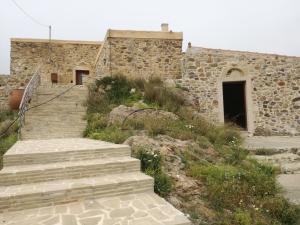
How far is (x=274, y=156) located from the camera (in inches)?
296

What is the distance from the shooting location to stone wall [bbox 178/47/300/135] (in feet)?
38.0

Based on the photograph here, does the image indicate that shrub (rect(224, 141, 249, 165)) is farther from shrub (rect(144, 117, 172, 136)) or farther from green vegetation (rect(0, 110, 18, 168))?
green vegetation (rect(0, 110, 18, 168))

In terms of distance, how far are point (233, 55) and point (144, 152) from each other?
7.55m

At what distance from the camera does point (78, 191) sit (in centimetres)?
432

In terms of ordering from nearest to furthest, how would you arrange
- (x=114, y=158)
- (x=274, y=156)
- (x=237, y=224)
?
(x=237, y=224), (x=114, y=158), (x=274, y=156)

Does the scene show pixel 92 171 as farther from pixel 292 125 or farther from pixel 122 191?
pixel 292 125

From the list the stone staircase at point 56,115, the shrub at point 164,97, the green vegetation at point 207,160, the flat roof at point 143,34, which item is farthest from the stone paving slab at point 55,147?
the flat roof at point 143,34

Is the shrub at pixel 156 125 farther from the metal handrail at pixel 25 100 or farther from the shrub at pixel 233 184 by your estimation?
the metal handrail at pixel 25 100

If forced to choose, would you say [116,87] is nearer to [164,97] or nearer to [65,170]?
[164,97]

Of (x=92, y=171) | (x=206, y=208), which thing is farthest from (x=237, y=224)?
(x=92, y=171)

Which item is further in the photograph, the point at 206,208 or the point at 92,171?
the point at 92,171

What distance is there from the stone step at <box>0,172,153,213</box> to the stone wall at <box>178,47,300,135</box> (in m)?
7.30

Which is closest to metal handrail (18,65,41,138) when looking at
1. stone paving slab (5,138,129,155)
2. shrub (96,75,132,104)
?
stone paving slab (5,138,129,155)

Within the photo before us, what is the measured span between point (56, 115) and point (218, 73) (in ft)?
21.4
